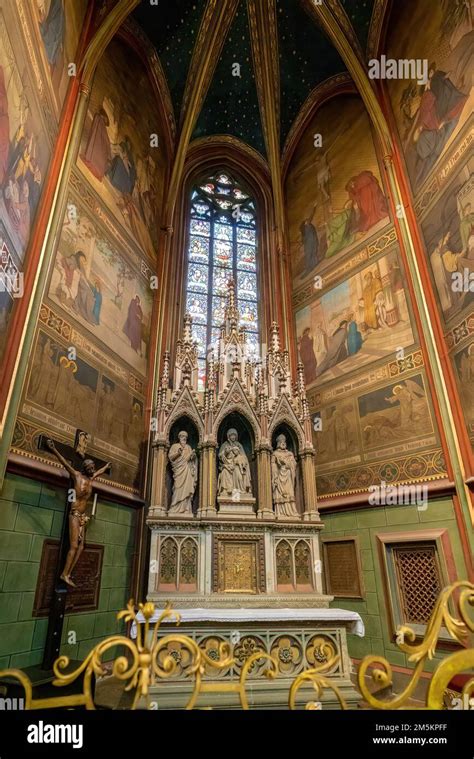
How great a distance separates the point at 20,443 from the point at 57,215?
396 cm

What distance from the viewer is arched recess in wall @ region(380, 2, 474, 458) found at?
7.64m

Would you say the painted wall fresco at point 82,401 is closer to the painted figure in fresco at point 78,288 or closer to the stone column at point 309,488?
the painted figure in fresco at point 78,288

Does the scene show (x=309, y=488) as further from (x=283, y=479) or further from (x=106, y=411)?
(x=106, y=411)

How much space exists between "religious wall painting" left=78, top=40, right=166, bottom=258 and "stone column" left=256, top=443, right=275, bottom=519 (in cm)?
630

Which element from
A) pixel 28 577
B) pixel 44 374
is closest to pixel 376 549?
pixel 28 577

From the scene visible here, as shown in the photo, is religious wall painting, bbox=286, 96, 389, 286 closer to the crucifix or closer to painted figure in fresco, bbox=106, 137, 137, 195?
painted figure in fresco, bbox=106, 137, 137, 195

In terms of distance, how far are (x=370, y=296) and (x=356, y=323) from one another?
677mm

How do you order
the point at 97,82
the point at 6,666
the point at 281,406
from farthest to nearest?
the point at 97,82 → the point at 281,406 → the point at 6,666

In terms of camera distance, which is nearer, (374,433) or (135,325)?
(374,433)

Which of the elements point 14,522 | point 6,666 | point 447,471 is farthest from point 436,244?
point 6,666

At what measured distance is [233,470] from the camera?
7758mm
